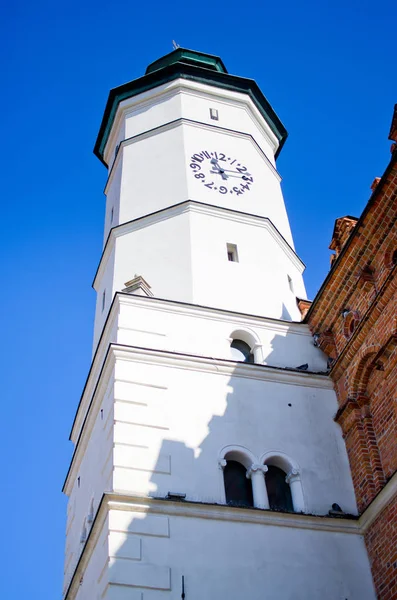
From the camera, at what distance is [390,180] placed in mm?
14781

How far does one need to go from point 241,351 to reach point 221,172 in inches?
217

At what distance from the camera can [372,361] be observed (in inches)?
603

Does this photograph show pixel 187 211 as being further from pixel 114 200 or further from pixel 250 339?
pixel 250 339

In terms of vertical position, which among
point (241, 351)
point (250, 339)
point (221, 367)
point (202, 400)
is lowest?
point (202, 400)

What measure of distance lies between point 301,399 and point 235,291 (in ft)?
10.5

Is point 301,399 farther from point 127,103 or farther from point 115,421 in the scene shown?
point 127,103

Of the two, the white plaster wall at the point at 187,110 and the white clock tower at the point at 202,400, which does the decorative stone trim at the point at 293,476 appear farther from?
the white plaster wall at the point at 187,110

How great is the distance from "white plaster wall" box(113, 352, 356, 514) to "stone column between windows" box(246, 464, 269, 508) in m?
0.29

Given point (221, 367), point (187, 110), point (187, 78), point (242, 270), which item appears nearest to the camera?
point (221, 367)

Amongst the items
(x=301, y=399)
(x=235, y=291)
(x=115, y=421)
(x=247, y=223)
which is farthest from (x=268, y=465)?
(x=247, y=223)

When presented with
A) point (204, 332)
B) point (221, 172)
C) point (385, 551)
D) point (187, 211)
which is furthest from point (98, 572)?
point (221, 172)

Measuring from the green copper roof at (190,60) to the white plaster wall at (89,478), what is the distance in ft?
41.1

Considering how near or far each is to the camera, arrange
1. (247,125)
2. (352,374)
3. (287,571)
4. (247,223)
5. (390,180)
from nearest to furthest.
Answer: (287,571), (390,180), (352,374), (247,223), (247,125)

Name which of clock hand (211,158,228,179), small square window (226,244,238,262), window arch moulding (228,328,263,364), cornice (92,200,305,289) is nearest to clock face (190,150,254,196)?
clock hand (211,158,228,179)
